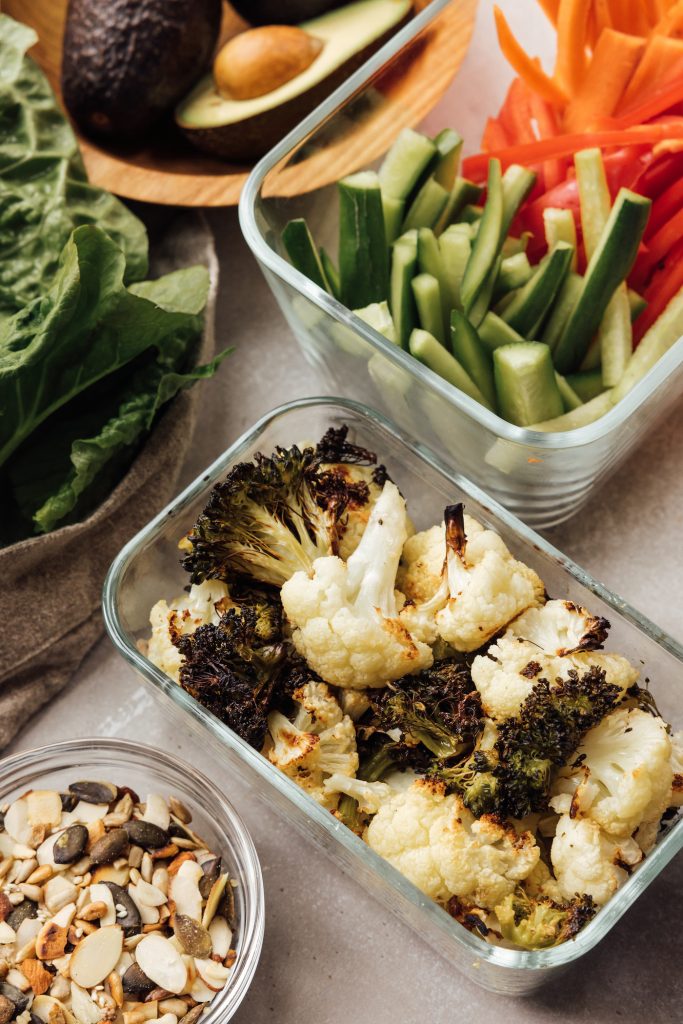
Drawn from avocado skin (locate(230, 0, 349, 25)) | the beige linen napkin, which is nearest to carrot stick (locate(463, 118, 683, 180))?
avocado skin (locate(230, 0, 349, 25))

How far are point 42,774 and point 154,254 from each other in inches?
38.9

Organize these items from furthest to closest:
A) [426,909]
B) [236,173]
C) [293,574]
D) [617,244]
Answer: [236,173] < [617,244] < [293,574] < [426,909]

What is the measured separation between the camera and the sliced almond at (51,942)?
64.6 inches

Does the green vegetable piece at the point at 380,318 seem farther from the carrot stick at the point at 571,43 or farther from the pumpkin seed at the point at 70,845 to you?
the pumpkin seed at the point at 70,845

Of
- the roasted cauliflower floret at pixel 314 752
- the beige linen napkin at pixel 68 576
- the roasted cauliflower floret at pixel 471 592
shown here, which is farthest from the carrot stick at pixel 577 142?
the roasted cauliflower floret at pixel 314 752

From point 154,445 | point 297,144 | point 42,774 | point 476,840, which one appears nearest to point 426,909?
point 476,840

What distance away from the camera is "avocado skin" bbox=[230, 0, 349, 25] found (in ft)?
6.97

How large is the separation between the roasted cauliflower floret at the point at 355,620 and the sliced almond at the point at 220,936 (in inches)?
16.3

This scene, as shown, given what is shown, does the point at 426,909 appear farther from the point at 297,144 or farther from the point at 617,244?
the point at 297,144

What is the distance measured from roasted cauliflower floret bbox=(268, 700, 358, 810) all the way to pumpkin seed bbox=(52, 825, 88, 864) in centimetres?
36

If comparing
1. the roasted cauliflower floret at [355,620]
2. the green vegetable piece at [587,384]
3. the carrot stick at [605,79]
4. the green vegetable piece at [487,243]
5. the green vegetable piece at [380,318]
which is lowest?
the green vegetable piece at [587,384]

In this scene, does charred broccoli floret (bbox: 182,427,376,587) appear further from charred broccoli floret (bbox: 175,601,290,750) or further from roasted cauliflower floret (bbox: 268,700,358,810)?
roasted cauliflower floret (bbox: 268,700,358,810)

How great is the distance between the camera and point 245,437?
177 centimetres

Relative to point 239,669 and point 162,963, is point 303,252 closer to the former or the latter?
→ point 239,669
